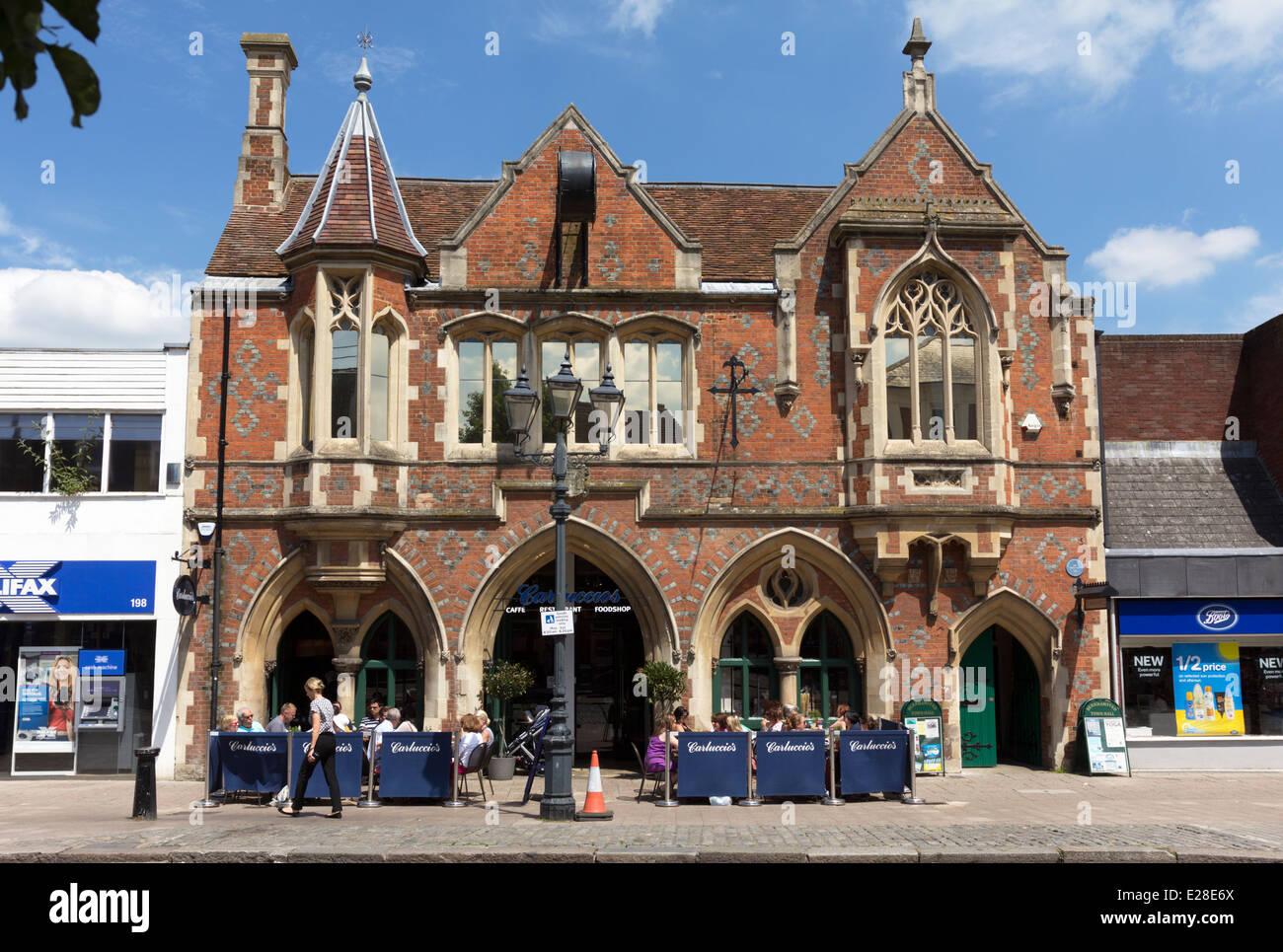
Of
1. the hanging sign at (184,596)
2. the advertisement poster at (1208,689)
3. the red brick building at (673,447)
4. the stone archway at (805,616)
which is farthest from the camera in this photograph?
the advertisement poster at (1208,689)

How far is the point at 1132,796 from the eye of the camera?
49.9ft

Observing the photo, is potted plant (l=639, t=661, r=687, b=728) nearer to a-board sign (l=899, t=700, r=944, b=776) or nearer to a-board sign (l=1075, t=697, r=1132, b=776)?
a-board sign (l=899, t=700, r=944, b=776)

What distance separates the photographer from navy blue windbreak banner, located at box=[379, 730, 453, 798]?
46.3ft

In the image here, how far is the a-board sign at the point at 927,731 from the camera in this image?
1744 centimetres

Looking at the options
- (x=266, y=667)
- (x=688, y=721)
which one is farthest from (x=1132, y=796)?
(x=266, y=667)

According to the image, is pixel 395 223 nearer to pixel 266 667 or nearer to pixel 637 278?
pixel 637 278

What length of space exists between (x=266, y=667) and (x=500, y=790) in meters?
4.70

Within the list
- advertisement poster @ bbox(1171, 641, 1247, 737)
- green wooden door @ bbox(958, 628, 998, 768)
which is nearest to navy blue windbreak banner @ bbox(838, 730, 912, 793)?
green wooden door @ bbox(958, 628, 998, 768)

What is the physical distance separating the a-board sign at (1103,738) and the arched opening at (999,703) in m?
0.95

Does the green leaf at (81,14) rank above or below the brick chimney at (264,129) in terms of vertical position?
below

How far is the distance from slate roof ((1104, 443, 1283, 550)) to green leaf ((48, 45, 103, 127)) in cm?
1938

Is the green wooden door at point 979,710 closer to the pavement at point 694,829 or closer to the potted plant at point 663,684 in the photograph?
the pavement at point 694,829

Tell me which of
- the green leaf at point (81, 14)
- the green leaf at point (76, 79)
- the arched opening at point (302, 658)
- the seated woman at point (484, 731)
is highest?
the green leaf at point (81, 14)

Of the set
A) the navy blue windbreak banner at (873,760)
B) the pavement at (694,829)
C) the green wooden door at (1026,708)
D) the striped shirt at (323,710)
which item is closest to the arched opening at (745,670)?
the pavement at (694,829)
